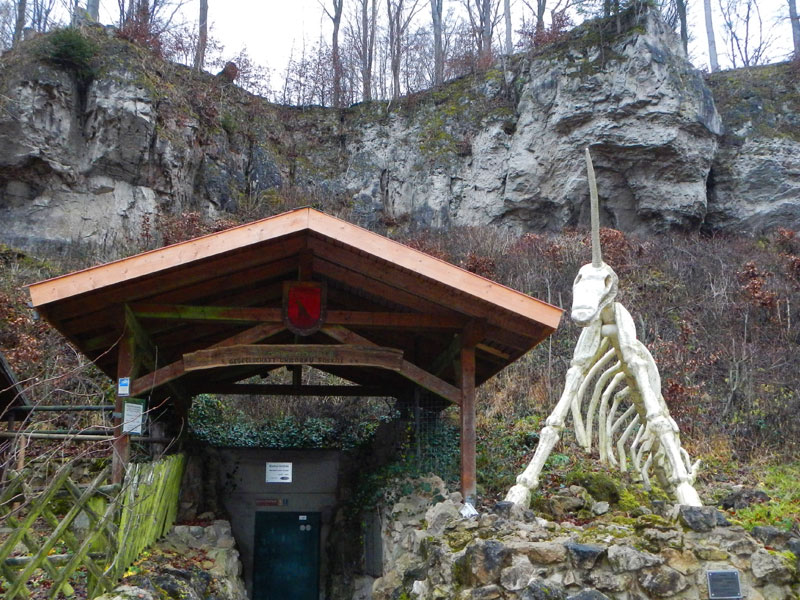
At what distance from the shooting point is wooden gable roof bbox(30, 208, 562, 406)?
269 inches

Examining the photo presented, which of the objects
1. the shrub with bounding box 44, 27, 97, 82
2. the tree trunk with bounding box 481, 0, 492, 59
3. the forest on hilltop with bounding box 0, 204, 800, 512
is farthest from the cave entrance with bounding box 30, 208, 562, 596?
the tree trunk with bounding box 481, 0, 492, 59

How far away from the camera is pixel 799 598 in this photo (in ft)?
16.5

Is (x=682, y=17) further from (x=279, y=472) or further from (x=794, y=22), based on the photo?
(x=279, y=472)

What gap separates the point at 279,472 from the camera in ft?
36.5

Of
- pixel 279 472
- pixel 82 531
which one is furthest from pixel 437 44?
pixel 82 531

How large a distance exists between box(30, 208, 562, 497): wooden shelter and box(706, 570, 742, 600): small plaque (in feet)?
9.02

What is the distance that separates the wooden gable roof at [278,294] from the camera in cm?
683

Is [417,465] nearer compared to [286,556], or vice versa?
[417,465]

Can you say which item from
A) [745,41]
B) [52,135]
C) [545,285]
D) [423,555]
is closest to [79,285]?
[423,555]

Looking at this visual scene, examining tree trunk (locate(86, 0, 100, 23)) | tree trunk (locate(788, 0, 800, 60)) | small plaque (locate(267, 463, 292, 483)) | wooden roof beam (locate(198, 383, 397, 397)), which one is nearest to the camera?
wooden roof beam (locate(198, 383, 397, 397))

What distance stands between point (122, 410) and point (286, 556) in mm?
4953

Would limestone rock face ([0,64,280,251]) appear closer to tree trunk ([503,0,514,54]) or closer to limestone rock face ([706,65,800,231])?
tree trunk ([503,0,514,54])

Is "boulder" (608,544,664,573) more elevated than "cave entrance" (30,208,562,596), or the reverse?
"cave entrance" (30,208,562,596)

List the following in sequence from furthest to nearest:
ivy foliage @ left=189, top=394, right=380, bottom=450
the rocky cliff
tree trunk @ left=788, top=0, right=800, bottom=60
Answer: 1. tree trunk @ left=788, top=0, right=800, bottom=60
2. the rocky cliff
3. ivy foliage @ left=189, top=394, right=380, bottom=450
